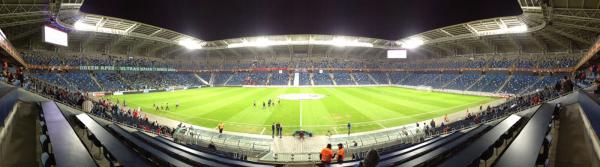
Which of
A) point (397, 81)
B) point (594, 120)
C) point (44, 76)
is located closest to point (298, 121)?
point (594, 120)

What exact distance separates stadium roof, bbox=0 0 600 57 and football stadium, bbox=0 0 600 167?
325 millimetres

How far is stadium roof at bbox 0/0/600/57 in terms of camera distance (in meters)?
29.0

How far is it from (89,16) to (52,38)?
6.09m

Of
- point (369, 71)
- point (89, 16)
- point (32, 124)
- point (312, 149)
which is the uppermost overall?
point (89, 16)

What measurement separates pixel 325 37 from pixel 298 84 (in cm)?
1647

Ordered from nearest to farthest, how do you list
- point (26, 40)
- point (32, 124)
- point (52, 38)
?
point (32, 124)
point (52, 38)
point (26, 40)

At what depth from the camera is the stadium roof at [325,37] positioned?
29.0 meters

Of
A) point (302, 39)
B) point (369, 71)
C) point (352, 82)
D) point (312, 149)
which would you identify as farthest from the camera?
point (369, 71)

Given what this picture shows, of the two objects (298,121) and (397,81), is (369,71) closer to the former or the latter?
(397,81)

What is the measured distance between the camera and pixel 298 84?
7906 centimetres

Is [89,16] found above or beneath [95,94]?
above

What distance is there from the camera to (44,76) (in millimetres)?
50844

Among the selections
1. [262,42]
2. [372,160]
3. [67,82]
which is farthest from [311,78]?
[372,160]

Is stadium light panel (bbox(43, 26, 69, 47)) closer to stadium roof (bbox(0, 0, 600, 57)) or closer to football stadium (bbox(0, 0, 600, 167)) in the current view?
football stadium (bbox(0, 0, 600, 167))
